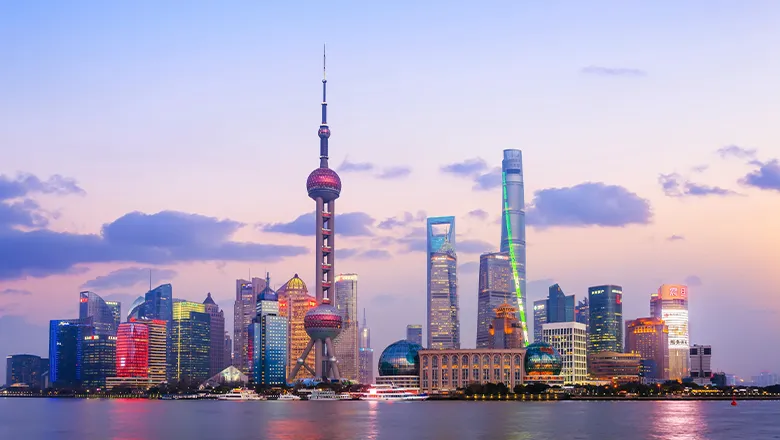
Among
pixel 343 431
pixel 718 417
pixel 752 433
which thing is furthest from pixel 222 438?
pixel 718 417

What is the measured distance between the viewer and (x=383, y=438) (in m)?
136

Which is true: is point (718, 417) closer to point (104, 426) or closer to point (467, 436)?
point (467, 436)

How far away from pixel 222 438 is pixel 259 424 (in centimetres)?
3646

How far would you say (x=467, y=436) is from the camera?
452ft

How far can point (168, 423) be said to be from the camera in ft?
601

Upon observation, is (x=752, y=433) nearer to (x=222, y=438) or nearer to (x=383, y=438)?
(x=383, y=438)

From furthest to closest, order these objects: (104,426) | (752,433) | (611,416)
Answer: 1. (611,416)
2. (104,426)
3. (752,433)

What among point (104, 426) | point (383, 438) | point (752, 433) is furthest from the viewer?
point (104, 426)

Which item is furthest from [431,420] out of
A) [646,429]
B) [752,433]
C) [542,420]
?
[752,433]

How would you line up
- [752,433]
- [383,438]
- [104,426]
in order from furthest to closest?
[104,426], [752,433], [383,438]

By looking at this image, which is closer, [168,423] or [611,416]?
[168,423]

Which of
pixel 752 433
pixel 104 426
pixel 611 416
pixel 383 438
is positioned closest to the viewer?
pixel 383 438

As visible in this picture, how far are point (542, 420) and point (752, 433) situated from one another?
140ft

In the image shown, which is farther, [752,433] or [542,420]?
[542,420]
